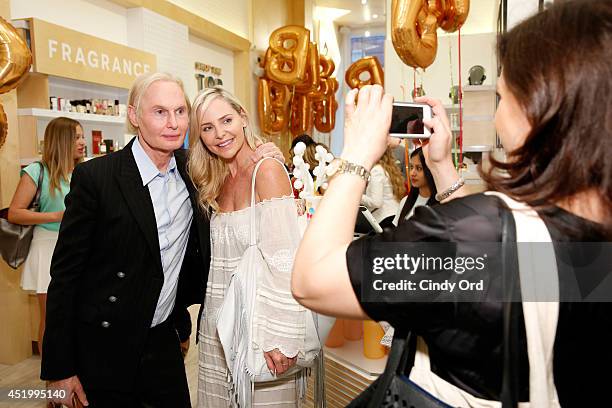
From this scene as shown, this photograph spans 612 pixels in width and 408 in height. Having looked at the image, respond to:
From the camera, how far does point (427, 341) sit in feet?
2.44

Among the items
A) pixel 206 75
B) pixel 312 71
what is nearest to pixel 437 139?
pixel 206 75

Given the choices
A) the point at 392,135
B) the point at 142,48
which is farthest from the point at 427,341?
the point at 142,48

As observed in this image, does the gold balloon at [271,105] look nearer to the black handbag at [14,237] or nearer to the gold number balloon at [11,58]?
the black handbag at [14,237]

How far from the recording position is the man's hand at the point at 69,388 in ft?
5.46

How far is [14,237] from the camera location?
355 cm

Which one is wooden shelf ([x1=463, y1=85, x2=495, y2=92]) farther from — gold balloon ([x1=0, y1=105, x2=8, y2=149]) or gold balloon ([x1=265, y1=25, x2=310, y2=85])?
gold balloon ([x1=265, y1=25, x2=310, y2=85])

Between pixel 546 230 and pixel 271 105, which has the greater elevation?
pixel 271 105

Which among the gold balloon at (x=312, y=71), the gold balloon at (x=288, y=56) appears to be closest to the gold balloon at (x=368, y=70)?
the gold balloon at (x=312, y=71)

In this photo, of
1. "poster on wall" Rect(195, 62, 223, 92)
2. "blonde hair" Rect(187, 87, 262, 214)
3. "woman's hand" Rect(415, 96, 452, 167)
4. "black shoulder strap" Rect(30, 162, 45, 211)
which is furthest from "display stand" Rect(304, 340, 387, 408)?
"poster on wall" Rect(195, 62, 223, 92)

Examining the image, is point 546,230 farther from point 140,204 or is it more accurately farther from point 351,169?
point 140,204

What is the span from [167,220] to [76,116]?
3.11 meters

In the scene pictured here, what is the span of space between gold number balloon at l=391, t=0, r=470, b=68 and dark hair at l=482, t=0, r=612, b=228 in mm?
2062

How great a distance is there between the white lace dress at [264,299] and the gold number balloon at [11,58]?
214 centimetres

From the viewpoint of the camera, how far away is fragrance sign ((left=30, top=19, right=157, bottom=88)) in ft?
13.2
